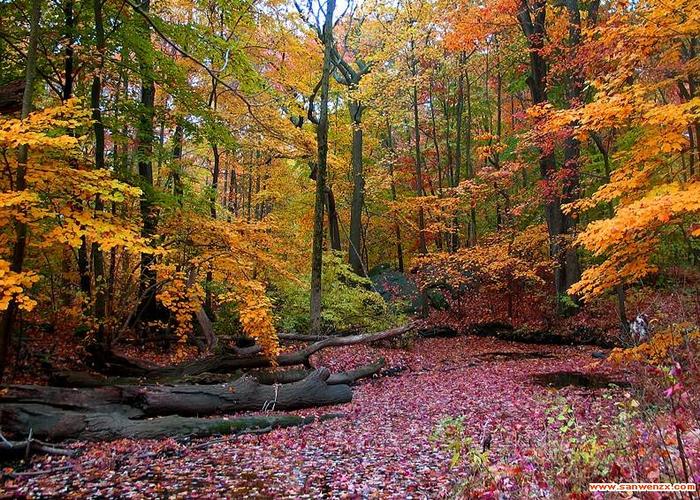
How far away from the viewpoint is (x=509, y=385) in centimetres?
1017

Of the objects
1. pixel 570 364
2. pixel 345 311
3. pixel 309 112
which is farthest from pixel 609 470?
pixel 309 112

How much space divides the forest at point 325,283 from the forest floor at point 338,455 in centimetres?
5

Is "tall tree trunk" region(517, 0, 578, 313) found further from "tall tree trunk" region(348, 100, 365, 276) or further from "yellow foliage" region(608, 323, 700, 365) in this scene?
"yellow foliage" region(608, 323, 700, 365)

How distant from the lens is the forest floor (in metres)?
5.00

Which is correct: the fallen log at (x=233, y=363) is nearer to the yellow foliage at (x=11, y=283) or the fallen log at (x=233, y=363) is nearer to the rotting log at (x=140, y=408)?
the rotting log at (x=140, y=408)

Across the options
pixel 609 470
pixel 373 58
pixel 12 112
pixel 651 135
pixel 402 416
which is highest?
pixel 373 58

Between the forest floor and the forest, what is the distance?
47 mm

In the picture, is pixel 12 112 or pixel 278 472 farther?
pixel 12 112

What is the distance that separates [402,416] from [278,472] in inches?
127

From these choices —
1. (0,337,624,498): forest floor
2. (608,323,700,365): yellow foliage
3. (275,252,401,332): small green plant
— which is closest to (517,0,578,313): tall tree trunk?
(275,252,401,332): small green plant

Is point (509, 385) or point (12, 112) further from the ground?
point (12, 112)

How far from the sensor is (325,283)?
52.4ft

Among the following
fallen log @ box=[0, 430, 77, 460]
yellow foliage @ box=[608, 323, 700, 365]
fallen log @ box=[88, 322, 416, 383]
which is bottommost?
fallen log @ box=[0, 430, 77, 460]

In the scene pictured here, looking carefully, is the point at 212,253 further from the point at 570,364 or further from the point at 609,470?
the point at 570,364
